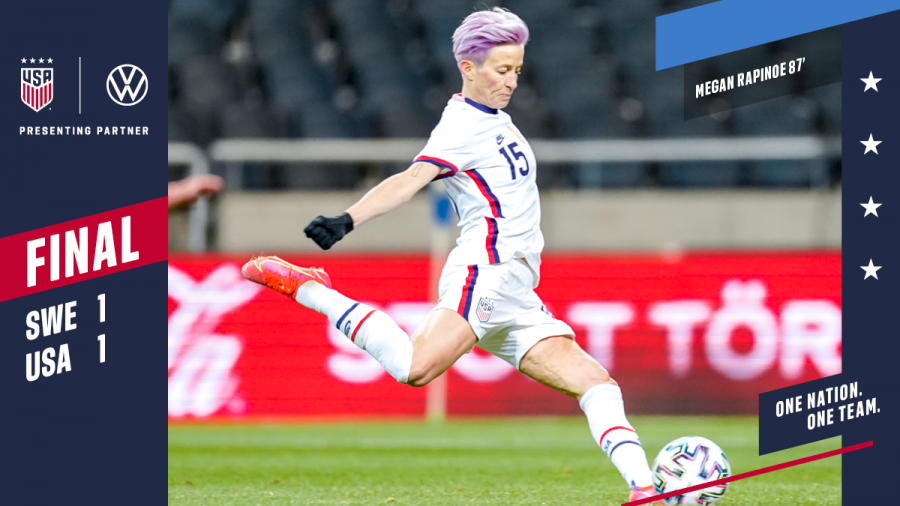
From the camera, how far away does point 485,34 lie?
15.4ft

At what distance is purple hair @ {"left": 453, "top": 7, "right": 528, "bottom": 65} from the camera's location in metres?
4.69

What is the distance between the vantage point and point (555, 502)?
5.17m

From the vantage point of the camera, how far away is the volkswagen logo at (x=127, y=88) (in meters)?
4.37

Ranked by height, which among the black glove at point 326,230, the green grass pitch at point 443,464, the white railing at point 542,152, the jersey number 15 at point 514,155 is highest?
the white railing at point 542,152

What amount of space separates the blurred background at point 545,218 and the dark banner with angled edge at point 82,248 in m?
6.06

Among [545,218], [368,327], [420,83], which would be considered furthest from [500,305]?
[420,83]

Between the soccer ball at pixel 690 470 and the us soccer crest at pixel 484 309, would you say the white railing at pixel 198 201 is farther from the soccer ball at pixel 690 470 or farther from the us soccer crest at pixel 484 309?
the soccer ball at pixel 690 470

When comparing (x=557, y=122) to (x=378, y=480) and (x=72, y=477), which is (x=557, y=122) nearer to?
(x=378, y=480)

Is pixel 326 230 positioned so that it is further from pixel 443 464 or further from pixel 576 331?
pixel 576 331

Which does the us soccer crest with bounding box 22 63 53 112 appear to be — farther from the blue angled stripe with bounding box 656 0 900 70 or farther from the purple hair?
the blue angled stripe with bounding box 656 0 900 70

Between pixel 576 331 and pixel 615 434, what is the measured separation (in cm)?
586

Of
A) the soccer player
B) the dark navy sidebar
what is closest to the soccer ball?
the soccer player

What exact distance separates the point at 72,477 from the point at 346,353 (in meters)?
6.25

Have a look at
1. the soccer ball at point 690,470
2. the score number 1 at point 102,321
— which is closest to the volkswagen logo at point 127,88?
the score number 1 at point 102,321
